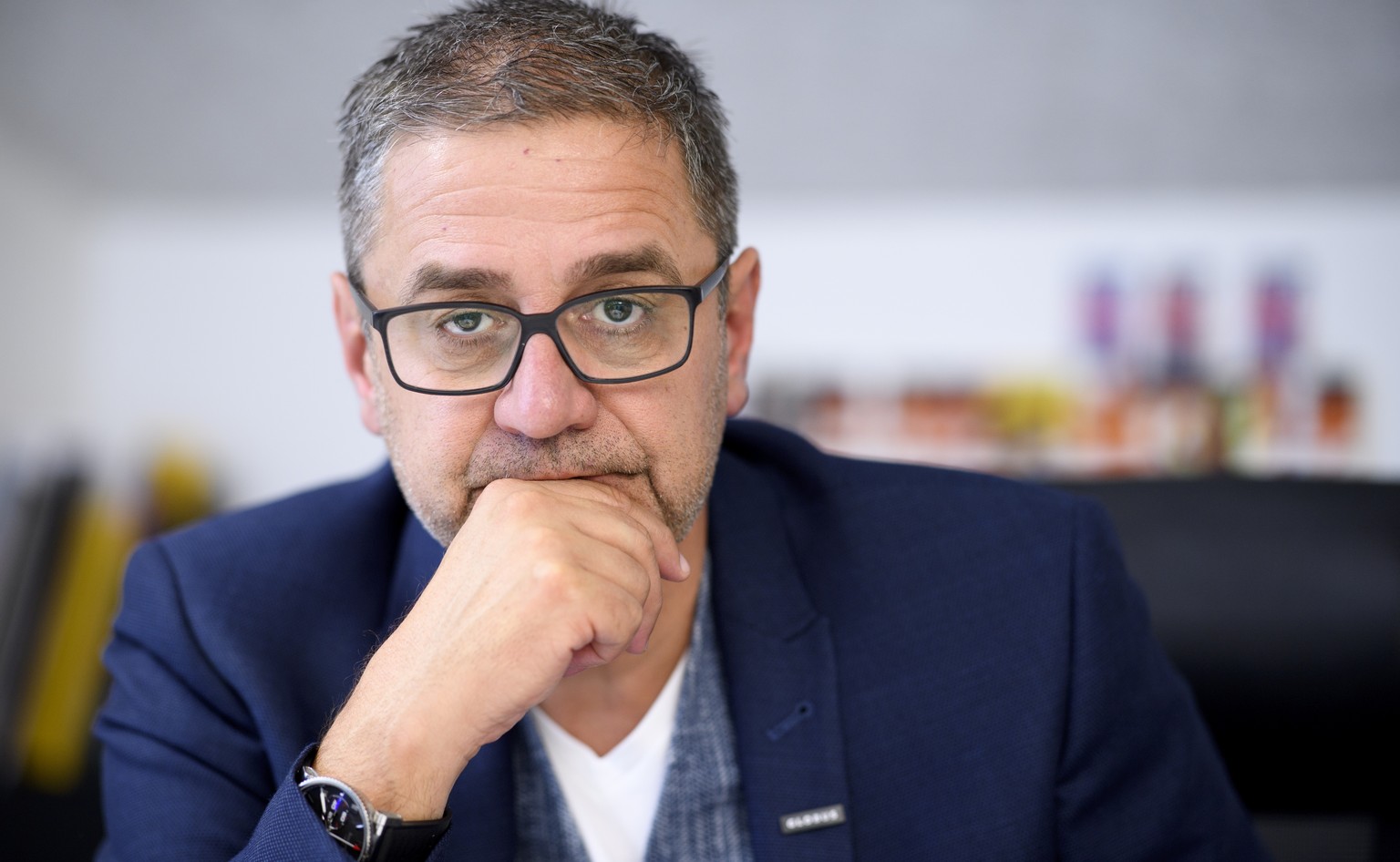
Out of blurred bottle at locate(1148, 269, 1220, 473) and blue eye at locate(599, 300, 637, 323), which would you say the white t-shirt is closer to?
blue eye at locate(599, 300, 637, 323)

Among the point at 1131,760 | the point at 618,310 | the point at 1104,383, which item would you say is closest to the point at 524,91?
the point at 618,310

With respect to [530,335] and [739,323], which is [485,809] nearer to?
[530,335]

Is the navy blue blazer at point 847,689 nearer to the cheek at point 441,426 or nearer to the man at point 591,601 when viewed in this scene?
the man at point 591,601

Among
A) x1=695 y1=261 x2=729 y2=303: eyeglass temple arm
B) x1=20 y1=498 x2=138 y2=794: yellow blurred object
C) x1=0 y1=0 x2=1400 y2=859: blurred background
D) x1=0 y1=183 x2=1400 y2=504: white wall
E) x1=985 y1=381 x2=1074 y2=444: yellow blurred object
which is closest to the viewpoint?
x1=695 y1=261 x2=729 y2=303: eyeglass temple arm

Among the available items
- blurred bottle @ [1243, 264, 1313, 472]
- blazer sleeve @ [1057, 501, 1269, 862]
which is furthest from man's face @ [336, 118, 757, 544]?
blurred bottle @ [1243, 264, 1313, 472]

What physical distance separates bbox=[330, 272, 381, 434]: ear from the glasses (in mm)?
141

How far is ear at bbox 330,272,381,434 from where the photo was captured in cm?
129

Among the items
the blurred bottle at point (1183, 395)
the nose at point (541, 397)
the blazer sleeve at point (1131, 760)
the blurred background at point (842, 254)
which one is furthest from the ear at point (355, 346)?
the blurred bottle at point (1183, 395)

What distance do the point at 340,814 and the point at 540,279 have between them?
1.72ft

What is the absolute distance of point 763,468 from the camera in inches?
60.5

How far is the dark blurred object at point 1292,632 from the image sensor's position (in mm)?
1310

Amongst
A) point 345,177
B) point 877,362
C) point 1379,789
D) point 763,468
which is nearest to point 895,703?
point 763,468

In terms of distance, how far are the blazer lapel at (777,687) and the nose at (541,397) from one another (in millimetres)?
383

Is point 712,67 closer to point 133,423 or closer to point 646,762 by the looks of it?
point 646,762
